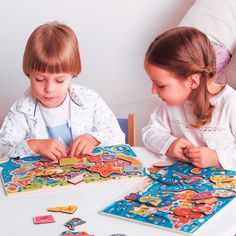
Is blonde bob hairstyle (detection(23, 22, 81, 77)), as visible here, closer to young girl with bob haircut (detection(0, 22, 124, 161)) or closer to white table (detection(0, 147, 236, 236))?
young girl with bob haircut (detection(0, 22, 124, 161))

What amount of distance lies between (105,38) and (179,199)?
56.8 inches

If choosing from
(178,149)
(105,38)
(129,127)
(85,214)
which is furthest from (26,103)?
(105,38)

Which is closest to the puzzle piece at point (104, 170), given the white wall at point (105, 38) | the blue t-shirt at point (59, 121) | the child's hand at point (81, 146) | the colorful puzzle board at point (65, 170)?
the colorful puzzle board at point (65, 170)

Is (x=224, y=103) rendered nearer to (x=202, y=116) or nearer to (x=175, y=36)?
(x=202, y=116)

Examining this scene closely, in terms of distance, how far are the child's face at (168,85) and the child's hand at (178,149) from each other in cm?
11

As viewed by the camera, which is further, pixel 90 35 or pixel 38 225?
pixel 90 35

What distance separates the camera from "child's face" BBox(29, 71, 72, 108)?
1545mm

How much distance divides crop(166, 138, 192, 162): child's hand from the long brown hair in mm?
90

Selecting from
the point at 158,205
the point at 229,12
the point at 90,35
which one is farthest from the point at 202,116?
the point at 90,35

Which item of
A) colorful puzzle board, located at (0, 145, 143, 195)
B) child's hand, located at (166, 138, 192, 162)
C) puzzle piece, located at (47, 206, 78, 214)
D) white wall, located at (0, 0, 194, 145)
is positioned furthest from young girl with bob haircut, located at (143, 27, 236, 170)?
white wall, located at (0, 0, 194, 145)

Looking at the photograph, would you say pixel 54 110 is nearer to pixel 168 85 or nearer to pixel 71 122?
pixel 71 122

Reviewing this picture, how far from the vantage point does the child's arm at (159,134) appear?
147cm

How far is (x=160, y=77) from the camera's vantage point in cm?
143

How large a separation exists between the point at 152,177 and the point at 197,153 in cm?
15
